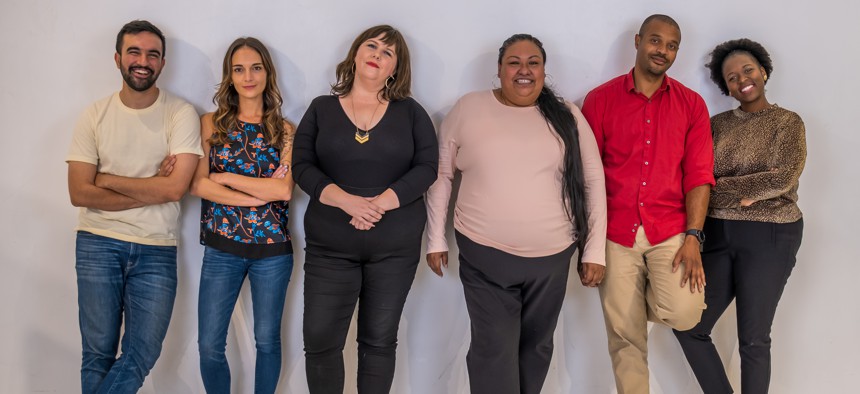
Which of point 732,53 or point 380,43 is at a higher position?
point 732,53

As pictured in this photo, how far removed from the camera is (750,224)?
2990mm

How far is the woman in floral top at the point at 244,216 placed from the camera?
2.93m

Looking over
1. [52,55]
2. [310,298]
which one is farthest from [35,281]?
[310,298]

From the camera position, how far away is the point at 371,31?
3006 mm

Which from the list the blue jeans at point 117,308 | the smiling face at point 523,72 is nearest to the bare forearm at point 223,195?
the blue jeans at point 117,308

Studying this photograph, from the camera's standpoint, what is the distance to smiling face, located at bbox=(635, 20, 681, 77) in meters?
2.98

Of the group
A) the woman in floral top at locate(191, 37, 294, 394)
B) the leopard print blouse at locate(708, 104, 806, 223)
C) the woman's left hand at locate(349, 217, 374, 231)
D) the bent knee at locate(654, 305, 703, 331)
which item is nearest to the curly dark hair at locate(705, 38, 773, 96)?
the leopard print blouse at locate(708, 104, 806, 223)

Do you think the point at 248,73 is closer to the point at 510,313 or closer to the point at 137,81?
the point at 137,81

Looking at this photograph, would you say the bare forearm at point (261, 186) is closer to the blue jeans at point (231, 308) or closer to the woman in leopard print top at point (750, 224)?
the blue jeans at point (231, 308)

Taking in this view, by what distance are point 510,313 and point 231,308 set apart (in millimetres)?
1290

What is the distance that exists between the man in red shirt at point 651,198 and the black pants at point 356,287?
0.96 m

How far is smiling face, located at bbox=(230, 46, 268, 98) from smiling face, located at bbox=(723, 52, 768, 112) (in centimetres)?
223

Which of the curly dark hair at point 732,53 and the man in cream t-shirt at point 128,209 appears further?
the curly dark hair at point 732,53

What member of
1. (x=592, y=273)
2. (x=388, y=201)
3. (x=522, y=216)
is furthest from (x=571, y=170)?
(x=388, y=201)
